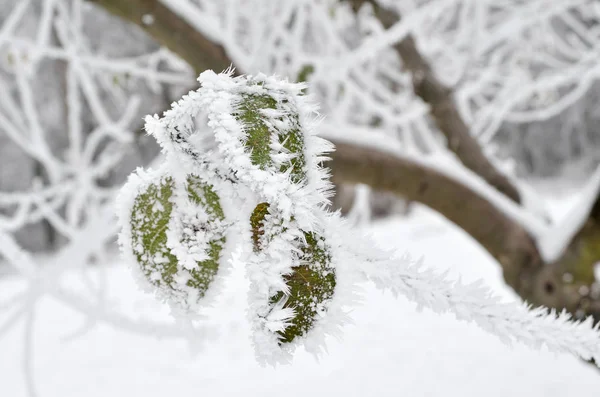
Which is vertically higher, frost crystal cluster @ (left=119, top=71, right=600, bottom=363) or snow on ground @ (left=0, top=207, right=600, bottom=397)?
frost crystal cluster @ (left=119, top=71, right=600, bottom=363)

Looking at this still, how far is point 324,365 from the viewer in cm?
168

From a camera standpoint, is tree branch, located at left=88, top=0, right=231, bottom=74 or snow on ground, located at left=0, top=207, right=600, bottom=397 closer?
tree branch, located at left=88, top=0, right=231, bottom=74

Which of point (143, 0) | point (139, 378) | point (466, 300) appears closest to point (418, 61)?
point (143, 0)

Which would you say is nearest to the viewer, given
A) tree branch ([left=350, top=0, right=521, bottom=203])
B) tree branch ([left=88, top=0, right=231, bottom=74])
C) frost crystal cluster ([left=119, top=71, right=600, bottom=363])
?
frost crystal cluster ([left=119, top=71, right=600, bottom=363])

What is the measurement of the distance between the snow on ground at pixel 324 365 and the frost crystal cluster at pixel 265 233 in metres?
1.00

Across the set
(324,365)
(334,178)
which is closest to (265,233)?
(334,178)

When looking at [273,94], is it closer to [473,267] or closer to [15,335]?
[15,335]

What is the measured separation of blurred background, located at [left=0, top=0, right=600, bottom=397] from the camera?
2.78ft

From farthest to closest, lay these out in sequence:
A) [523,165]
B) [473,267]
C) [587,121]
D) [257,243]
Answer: [523,165] → [587,121] → [473,267] → [257,243]

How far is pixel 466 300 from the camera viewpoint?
187mm

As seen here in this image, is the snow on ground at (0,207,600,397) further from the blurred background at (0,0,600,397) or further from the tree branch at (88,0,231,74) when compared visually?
the tree branch at (88,0,231,74)

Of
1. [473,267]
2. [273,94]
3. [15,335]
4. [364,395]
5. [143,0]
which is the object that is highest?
[273,94]

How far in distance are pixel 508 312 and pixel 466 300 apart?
18 mm

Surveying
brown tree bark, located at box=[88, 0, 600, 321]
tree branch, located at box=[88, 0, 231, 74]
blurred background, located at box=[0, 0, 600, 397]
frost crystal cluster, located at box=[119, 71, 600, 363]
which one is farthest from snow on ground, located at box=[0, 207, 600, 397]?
frost crystal cluster, located at box=[119, 71, 600, 363]
